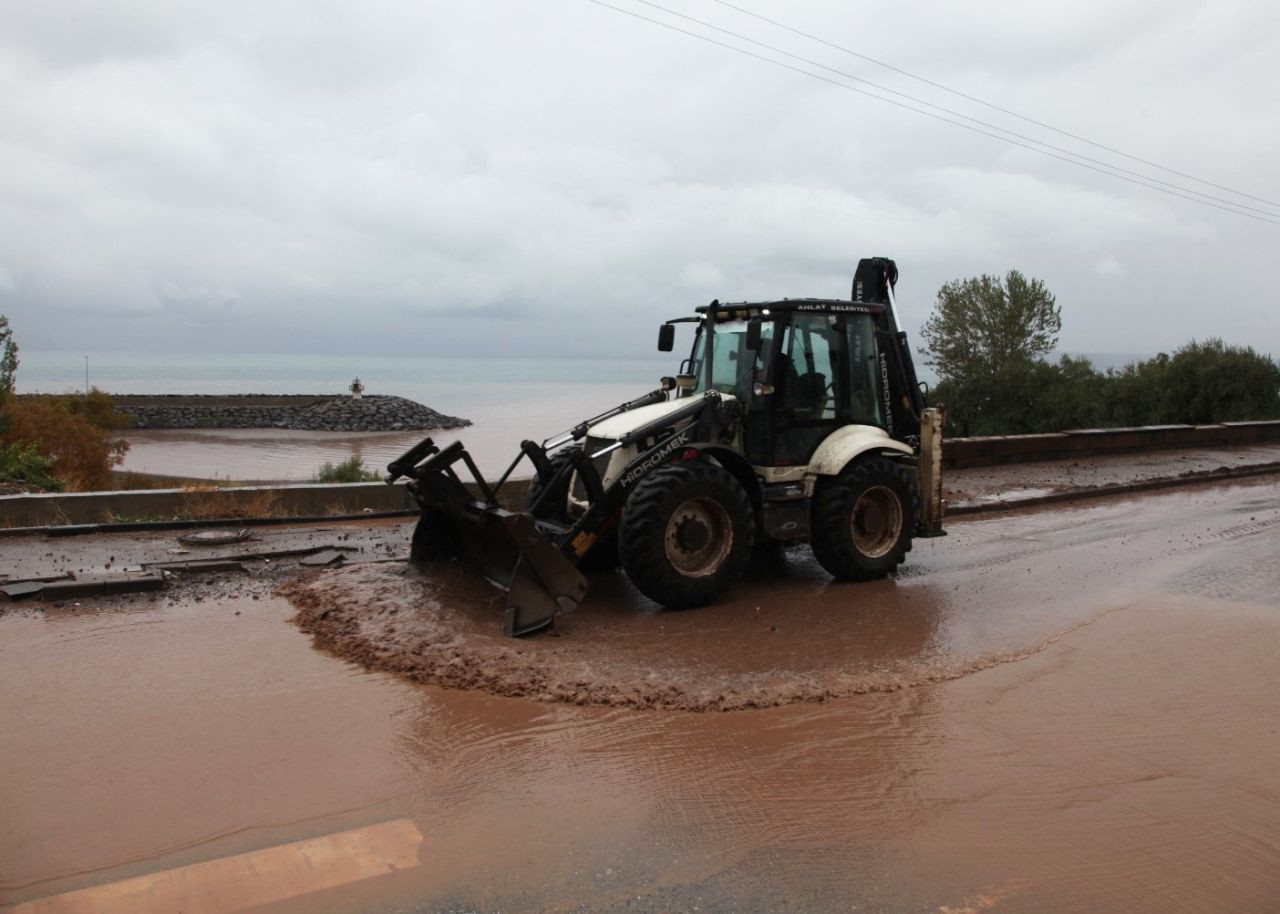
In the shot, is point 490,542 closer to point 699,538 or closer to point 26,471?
point 699,538

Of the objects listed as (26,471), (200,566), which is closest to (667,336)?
(200,566)

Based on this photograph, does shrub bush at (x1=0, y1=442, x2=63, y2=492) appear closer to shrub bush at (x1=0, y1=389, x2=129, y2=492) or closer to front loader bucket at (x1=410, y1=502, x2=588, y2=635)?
shrub bush at (x1=0, y1=389, x2=129, y2=492)

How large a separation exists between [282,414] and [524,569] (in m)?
60.9

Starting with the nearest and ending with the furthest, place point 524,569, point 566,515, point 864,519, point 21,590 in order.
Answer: point 524,569 → point 21,590 → point 566,515 → point 864,519

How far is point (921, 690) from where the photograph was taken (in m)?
6.67

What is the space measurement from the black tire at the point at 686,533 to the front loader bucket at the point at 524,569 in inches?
23.6

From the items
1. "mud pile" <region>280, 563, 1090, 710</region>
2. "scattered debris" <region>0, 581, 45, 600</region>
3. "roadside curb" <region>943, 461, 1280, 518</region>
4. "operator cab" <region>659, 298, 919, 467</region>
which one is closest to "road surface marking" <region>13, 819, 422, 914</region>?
"mud pile" <region>280, 563, 1090, 710</region>

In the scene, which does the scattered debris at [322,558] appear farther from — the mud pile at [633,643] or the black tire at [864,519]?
the black tire at [864,519]

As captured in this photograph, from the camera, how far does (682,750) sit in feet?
18.5

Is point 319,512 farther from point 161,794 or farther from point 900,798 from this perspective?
point 900,798

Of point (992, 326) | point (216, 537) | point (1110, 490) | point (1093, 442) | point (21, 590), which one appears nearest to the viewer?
point (21, 590)

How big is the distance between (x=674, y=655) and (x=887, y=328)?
4720mm

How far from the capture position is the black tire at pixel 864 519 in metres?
9.09

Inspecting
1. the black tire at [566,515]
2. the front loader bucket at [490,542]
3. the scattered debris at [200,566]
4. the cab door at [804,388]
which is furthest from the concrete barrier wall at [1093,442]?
the scattered debris at [200,566]
